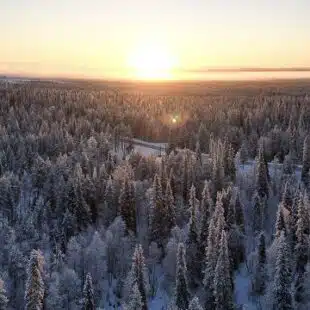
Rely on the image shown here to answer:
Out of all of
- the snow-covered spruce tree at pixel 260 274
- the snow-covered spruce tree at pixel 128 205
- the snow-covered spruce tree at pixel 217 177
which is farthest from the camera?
the snow-covered spruce tree at pixel 217 177

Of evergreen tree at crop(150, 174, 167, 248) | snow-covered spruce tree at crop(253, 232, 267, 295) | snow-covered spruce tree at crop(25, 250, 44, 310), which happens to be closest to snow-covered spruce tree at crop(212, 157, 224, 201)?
evergreen tree at crop(150, 174, 167, 248)

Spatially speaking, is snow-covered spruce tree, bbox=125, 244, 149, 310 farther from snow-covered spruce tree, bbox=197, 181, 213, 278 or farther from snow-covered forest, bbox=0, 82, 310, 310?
snow-covered spruce tree, bbox=197, 181, 213, 278

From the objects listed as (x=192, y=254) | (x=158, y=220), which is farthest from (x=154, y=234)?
(x=192, y=254)

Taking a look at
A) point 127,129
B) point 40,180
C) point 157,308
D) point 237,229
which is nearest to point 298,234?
point 237,229

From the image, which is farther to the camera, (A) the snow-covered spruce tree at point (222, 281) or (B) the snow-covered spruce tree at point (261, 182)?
(B) the snow-covered spruce tree at point (261, 182)

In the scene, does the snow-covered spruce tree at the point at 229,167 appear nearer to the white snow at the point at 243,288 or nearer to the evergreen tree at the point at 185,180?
the evergreen tree at the point at 185,180

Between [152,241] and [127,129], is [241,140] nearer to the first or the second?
[127,129]

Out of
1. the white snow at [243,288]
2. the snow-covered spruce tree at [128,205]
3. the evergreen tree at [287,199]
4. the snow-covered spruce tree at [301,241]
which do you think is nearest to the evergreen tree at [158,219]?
the snow-covered spruce tree at [128,205]
